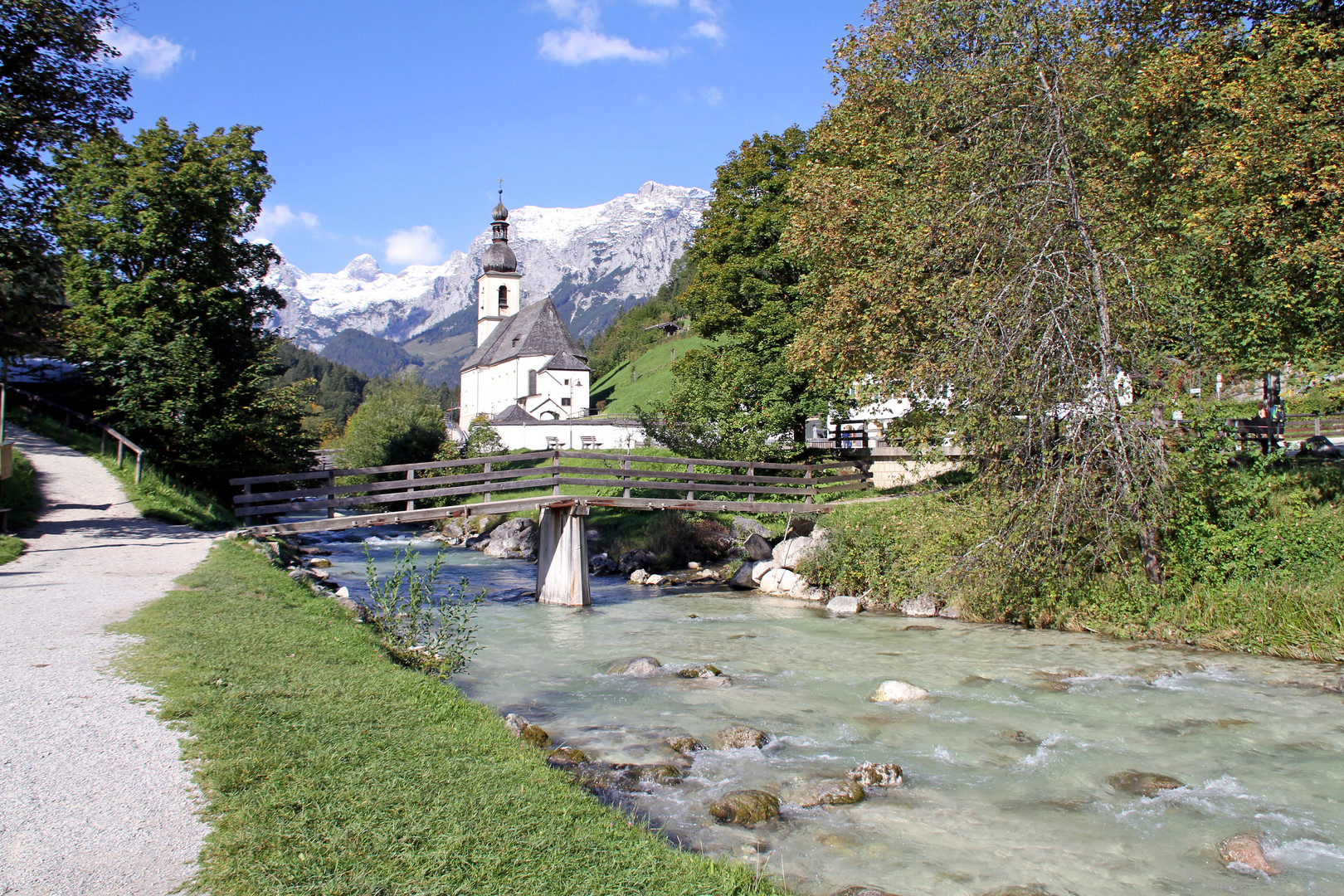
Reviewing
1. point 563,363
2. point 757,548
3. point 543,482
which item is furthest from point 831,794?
point 563,363

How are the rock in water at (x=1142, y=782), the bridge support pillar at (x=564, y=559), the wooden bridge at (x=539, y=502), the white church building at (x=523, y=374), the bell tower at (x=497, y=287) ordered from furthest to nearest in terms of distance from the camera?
the bell tower at (x=497, y=287) → the white church building at (x=523, y=374) → the bridge support pillar at (x=564, y=559) → the wooden bridge at (x=539, y=502) → the rock in water at (x=1142, y=782)

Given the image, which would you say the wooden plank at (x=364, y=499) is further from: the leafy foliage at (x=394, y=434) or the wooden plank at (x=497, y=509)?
the leafy foliage at (x=394, y=434)

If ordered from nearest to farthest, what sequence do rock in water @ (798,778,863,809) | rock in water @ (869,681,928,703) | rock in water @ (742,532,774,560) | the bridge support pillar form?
1. rock in water @ (798,778,863,809)
2. rock in water @ (869,681,928,703)
3. the bridge support pillar
4. rock in water @ (742,532,774,560)

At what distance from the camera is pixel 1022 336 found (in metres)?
13.6

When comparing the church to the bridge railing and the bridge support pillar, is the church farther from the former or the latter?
the bridge support pillar

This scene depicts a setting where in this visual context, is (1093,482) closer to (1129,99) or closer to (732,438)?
(1129,99)

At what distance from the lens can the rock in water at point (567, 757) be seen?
26.8 feet

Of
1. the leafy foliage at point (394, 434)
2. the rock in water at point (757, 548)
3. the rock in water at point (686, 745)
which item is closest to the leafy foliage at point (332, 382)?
the leafy foliage at point (394, 434)

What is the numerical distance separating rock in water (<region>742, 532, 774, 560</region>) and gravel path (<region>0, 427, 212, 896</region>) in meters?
15.2

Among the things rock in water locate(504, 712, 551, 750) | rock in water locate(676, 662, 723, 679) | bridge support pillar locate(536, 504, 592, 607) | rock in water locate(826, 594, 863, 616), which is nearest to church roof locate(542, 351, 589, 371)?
bridge support pillar locate(536, 504, 592, 607)

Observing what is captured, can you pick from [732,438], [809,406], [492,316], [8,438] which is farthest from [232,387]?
[492,316]

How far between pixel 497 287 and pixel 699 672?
10047 cm

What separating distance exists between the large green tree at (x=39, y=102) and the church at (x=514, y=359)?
2167 inches

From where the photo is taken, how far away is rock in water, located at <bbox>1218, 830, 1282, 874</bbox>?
Result: 6.64m
